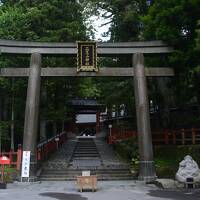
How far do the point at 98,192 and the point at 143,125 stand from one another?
5.15 metres

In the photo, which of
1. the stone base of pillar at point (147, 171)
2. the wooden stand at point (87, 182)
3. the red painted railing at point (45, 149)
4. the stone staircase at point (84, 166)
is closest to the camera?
the wooden stand at point (87, 182)

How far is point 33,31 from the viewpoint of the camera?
27.7 m

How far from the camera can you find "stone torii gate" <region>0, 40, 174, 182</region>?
2064 cm

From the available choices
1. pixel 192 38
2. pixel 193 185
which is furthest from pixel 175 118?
pixel 193 185

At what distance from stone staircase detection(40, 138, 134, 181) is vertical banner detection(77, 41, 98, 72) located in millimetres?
5360

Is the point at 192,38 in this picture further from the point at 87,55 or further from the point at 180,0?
the point at 87,55

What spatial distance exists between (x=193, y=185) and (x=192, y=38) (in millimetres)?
7252

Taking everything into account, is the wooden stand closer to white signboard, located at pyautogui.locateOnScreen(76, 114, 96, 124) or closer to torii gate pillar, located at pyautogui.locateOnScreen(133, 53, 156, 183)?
torii gate pillar, located at pyautogui.locateOnScreen(133, 53, 156, 183)

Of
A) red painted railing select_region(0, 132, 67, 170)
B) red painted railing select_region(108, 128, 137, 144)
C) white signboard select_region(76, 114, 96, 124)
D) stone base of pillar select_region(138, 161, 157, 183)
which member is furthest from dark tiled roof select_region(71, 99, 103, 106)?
stone base of pillar select_region(138, 161, 157, 183)

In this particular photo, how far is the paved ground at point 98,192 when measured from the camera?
49.5 ft

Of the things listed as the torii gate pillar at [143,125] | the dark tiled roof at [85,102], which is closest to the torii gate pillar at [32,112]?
the torii gate pillar at [143,125]

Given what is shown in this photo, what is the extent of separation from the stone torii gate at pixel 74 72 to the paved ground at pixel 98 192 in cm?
163

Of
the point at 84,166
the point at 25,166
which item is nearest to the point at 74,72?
the point at 25,166

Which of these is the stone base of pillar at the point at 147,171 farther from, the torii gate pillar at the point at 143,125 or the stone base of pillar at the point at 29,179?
the stone base of pillar at the point at 29,179
